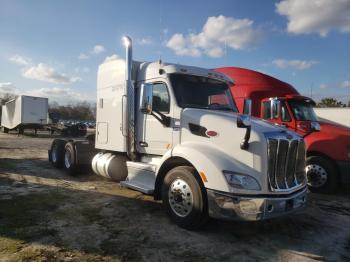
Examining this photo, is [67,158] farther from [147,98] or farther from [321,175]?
[321,175]

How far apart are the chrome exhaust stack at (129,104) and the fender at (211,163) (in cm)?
195

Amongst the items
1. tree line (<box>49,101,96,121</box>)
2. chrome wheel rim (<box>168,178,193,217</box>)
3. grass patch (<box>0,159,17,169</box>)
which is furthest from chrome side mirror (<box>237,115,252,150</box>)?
tree line (<box>49,101,96,121</box>)

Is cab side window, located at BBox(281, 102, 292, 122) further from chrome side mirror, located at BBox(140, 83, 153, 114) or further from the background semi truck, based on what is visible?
the background semi truck

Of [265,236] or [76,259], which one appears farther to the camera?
[265,236]

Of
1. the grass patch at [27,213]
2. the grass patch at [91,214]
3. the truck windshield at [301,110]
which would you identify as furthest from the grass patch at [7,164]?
the truck windshield at [301,110]

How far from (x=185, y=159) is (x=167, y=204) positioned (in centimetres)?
87

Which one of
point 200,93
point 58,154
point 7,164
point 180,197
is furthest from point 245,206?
point 7,164

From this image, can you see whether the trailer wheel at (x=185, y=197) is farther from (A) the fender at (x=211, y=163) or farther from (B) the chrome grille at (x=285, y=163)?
(B) the chrome grille at (x=285, y=163)

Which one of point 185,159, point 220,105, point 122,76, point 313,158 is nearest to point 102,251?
point 185,159

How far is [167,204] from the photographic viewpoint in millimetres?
5930

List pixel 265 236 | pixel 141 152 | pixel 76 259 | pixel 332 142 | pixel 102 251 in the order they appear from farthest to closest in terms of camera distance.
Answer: pixel 332 142 < pixel 141 152 < pixel 265 236 < pixel 102 251 < pixel 76 259

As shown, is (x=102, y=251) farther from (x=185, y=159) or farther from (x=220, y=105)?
(x=220, y=105)

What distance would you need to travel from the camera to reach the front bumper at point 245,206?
4883 mm

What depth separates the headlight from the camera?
196 inches
